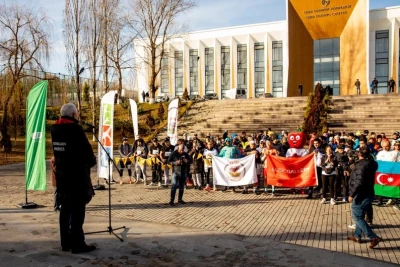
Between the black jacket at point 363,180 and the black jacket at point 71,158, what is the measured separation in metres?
4.83

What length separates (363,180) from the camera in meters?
7.01

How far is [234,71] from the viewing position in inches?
2132

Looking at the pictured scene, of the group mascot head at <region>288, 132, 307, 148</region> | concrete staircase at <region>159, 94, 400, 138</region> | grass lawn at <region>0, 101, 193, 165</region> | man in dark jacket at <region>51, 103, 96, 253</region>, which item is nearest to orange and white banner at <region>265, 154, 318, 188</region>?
mascot head at <region>288, 132, 307, 148</region>

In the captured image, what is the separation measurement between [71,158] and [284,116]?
2381 centimetres

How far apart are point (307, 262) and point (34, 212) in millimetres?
6975

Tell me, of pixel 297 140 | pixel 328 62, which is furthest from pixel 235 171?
pixel 328 62

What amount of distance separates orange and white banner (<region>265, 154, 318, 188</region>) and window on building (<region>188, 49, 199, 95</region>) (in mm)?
45208

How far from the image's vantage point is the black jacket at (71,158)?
627 cm

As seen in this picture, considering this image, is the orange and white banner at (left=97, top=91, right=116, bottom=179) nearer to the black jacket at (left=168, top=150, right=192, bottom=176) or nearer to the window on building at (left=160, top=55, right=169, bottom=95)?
the black jacket at (left=168, top=150, right=192, bottom=176)

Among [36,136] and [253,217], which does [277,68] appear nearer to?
[253,217]

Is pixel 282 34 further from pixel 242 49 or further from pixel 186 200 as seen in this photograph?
pixel 186 200

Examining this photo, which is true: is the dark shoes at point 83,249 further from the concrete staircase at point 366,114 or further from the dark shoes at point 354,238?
the concrete staircase at point 366,114

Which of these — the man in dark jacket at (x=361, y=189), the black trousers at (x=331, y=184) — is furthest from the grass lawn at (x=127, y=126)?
the man in dark jacket at (x=361, y=189)

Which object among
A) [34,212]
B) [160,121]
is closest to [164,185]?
[34,212]
